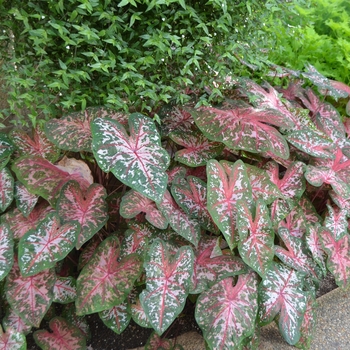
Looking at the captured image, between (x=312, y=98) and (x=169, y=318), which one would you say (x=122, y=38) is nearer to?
(x=169, y=318)

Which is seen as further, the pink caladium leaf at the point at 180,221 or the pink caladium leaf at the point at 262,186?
the pink caladium leaf at the point at 262,186

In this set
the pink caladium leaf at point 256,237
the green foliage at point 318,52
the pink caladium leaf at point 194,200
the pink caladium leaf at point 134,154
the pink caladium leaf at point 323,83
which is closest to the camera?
the pink caladium leaf at point 134,154

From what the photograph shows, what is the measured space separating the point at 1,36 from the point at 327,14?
2.36m

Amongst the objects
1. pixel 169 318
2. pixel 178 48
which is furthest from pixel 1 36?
pixel 169 318

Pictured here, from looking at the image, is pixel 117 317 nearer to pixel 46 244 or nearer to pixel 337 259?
pixel 46 244

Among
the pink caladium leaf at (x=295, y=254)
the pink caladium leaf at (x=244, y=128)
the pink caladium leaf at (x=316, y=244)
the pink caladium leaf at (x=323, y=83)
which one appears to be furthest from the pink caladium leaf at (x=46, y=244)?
the pink caladium leaf at (x=323, y=83)

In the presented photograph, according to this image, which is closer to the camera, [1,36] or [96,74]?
[1,36]

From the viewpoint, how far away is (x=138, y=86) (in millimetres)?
1439

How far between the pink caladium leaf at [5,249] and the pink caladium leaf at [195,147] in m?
0.64

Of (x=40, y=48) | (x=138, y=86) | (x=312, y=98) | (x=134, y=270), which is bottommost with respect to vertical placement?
(x=134, y=270)

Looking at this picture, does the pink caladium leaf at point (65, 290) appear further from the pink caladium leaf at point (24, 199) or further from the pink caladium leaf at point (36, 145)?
the pink caladium leaf at point (36, 145)

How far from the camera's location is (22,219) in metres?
1.44

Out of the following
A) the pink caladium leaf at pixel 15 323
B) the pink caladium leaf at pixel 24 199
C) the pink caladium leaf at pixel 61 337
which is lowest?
the pink caladium leaf at pixel 61 337

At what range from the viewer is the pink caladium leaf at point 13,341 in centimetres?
124
